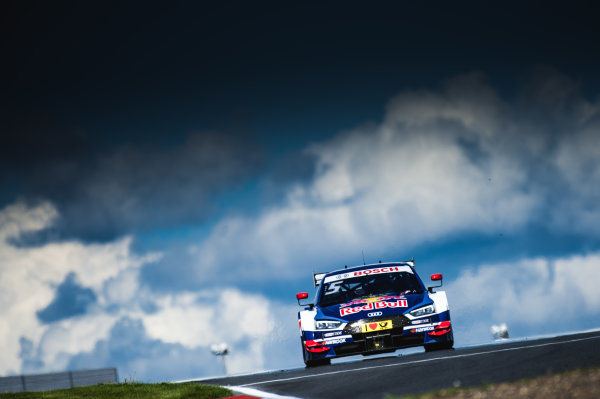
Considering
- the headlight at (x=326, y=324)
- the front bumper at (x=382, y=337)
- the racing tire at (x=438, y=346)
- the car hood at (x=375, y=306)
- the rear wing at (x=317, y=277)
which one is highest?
the rear wing at (x=317, y=277)

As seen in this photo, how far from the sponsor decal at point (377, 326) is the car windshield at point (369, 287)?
40.9 inches

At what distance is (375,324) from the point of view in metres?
11.8

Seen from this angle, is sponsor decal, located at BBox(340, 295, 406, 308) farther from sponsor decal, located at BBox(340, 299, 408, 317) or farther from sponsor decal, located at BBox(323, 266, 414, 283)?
sponsor decal, located at BBox(323, 266, 414, 283)

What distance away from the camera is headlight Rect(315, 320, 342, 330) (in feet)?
39.5

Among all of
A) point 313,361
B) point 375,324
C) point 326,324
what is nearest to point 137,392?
point 313,361

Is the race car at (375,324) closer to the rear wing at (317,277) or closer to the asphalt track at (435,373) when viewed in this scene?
the asphalt track at (435,373)

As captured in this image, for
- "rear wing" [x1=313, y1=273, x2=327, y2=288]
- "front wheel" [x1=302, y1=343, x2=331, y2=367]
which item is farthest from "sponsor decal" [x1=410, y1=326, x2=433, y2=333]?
"rear wing" [x1=313, y1=273, x2=327, y2=288]

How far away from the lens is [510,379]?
270 inches

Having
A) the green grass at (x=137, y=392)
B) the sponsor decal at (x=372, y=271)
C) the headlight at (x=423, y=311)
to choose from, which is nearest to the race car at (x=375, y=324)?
the headlight at (x=423, y=311)

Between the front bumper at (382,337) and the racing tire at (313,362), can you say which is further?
the racing tire at (313,362)

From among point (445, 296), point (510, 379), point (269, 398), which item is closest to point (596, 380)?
point (510, 379)

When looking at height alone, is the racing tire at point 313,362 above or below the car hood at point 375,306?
below

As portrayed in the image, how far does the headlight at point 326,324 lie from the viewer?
474 inches

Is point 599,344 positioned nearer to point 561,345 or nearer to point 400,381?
point 561,345
